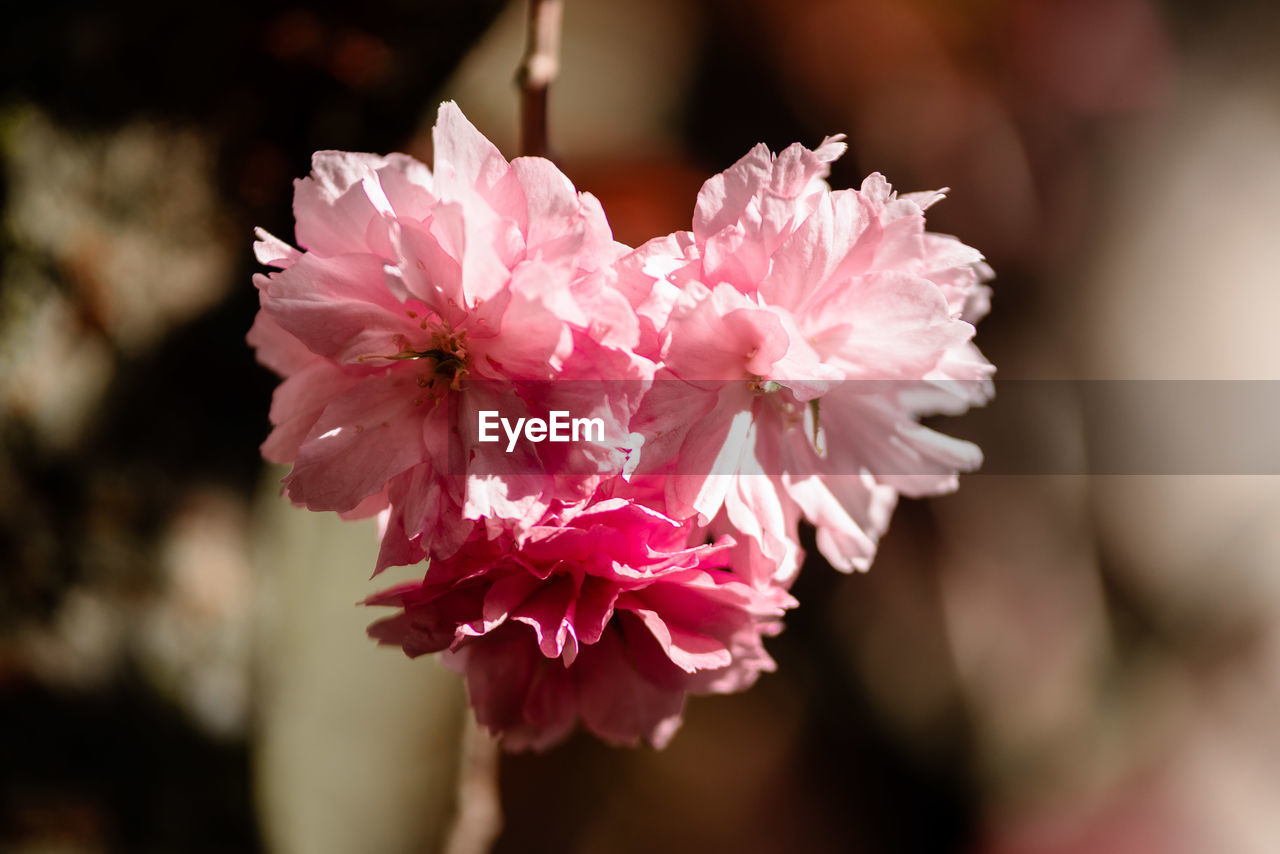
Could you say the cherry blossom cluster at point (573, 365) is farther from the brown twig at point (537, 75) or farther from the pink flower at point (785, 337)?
the brown twig at point (537, 75)

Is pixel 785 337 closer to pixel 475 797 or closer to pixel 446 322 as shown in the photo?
pixel 446 322

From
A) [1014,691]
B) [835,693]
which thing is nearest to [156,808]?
[835,693]

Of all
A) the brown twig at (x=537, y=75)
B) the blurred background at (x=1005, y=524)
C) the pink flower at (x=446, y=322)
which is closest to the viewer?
the pink flower at (x=446, y=322)

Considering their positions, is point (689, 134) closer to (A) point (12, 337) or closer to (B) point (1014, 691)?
(A) point (12, 337)

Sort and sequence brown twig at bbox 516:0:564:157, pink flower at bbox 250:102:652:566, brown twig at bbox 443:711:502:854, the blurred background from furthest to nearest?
1. the blurred background
2. brown twig at bbox 443:711:502:854
3. brown twig at bbox 516:0:564:157
4. pink flower at bbox 250:102:652:566

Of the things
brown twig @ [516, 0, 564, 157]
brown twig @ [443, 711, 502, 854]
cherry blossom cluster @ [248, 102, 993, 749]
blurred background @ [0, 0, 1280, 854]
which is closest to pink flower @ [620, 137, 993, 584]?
cherry blossom cluster @ [248, 102, 993, 749]

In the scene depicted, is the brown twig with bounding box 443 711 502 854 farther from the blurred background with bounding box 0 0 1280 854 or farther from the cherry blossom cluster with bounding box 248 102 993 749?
the cherry blossom cluster with bounding box 248 102 993 749

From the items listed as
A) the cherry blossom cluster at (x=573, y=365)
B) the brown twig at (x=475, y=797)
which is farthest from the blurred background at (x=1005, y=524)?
the cherry blossom cluster at (x=573, y=365)
